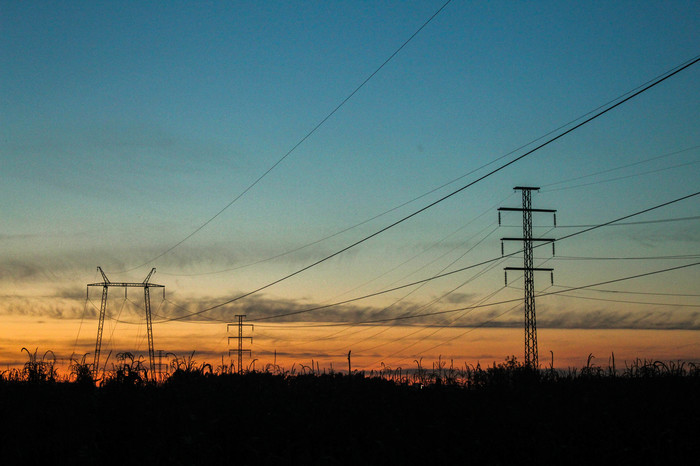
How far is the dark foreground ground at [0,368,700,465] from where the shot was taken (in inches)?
554

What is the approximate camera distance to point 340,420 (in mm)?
16719

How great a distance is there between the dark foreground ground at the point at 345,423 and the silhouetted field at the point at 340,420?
4 cm

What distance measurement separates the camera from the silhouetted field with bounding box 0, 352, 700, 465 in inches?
555

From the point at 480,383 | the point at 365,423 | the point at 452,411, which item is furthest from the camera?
the point at 480,383

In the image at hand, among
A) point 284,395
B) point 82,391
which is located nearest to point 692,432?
point 284,395

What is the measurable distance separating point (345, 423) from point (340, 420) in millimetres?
251

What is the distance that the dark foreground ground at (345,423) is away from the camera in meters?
14.1

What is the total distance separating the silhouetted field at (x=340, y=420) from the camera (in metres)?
14.1

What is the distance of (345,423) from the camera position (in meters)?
16.5

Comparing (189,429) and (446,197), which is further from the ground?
(446,197)

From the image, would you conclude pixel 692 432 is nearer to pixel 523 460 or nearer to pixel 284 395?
pixel 523 460

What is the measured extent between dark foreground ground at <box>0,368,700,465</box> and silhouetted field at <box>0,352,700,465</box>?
0.12 ft

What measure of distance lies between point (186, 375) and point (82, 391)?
3.22 meters

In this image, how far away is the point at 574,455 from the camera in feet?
46.2
